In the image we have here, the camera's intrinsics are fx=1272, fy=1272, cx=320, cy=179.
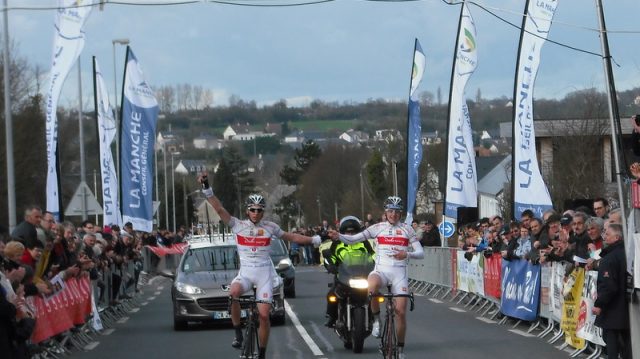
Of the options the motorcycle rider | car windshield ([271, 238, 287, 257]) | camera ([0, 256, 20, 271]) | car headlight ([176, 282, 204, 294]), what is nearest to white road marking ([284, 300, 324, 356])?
A: the motorcycle rider

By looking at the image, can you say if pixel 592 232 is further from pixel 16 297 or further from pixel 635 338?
pixel 16 297

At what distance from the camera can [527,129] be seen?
2281 cm

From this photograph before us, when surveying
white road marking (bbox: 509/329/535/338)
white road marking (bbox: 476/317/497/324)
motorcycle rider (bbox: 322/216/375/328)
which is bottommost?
white road marking (bbox: 476/317/497/324)

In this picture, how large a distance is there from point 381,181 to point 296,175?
49.9m

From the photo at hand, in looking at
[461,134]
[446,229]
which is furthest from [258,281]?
[446,229]

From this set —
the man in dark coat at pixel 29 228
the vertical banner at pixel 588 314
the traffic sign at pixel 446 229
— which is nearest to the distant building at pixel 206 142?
the traffic sign at pixel 446 229

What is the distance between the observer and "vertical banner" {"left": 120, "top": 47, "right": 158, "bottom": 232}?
30.3 meters

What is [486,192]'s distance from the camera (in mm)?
94250

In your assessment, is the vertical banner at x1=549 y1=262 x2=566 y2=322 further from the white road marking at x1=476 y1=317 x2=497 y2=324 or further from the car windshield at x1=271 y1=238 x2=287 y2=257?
the car windshield at x1=271 y1=238 x2=287 y2=257

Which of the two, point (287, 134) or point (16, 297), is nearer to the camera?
point (16, 297)

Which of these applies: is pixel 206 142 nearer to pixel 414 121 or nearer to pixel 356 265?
pixel 414 121

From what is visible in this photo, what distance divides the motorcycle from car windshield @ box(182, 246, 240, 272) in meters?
5.76

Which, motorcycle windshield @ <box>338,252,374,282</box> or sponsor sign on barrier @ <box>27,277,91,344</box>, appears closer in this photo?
sponsor sign on barrier @ <box>27,277,91,344</box>

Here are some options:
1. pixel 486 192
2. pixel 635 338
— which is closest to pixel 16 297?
pixel 635 338
